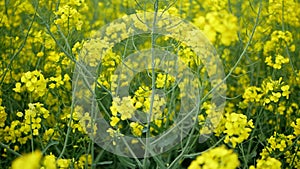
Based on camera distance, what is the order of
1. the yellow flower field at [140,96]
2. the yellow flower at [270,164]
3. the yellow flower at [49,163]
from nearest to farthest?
the yellow flower at [49,163], the yellow flower at [270,164], the yellow flower field at [140,96]

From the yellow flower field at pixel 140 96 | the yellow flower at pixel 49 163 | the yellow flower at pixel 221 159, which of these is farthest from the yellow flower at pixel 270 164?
the yellow flower at pixel 49 163

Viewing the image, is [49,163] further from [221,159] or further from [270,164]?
[270,164]

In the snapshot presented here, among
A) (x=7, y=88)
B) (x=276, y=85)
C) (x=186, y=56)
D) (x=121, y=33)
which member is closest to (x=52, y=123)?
(x=7, y=88)

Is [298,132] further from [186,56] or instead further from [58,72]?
[58,72]

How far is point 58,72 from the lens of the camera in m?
2.60

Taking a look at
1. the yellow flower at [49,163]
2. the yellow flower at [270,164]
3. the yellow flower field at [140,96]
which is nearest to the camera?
the yellow flower at [49,163]

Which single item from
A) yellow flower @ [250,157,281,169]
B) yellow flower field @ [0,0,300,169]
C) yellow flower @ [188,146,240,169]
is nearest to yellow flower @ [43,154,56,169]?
yellow flower field @ [0,0,300,169]

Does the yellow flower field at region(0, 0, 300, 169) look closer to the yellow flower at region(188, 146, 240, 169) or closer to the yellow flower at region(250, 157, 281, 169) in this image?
the yellow flower at region(250, 157, 281, 169)

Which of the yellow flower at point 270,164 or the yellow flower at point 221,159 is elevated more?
the yellow flower at point 221,159

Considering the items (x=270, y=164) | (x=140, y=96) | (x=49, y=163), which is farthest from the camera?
(x=140, y=96)

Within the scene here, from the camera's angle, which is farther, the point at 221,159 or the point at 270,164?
the point at 270,164

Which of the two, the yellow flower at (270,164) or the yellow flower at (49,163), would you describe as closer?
the yellow flower at (49,163)

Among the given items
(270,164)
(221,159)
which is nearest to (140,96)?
(270,164)

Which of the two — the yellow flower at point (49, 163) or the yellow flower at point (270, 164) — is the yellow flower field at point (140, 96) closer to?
the yellow flower at point (270, 164)
